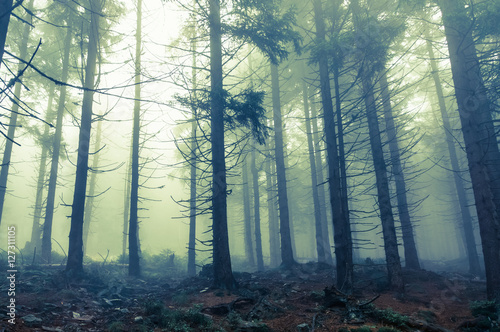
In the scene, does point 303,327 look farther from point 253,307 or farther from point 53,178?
point 53,178

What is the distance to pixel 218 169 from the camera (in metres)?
9.62

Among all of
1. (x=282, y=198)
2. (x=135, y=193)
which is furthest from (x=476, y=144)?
(x=135, y=193)

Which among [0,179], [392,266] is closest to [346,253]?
[392,266]

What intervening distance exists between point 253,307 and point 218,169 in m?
4.39

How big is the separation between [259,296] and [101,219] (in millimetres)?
61659

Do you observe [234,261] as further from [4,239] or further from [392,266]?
[4,239]

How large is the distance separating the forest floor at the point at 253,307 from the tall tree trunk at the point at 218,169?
671 millimetres

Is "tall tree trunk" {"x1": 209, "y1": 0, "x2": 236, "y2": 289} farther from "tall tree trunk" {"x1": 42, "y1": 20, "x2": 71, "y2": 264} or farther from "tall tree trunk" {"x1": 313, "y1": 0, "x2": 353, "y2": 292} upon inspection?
"tall tree trunk" {"x1": 42, "y1": 20, "x2": 71, "y2": 264}

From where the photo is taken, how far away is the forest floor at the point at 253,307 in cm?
571

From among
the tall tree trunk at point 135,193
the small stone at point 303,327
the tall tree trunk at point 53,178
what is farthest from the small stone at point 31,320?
the tall tree trunk at point 53,178

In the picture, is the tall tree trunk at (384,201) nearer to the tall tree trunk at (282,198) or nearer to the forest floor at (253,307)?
the forest floor at (253,307)

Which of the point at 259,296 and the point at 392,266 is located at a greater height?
the point at 392,266

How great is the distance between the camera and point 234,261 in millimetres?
25781

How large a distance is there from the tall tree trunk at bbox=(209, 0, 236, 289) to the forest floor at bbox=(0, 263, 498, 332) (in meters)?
0.67
